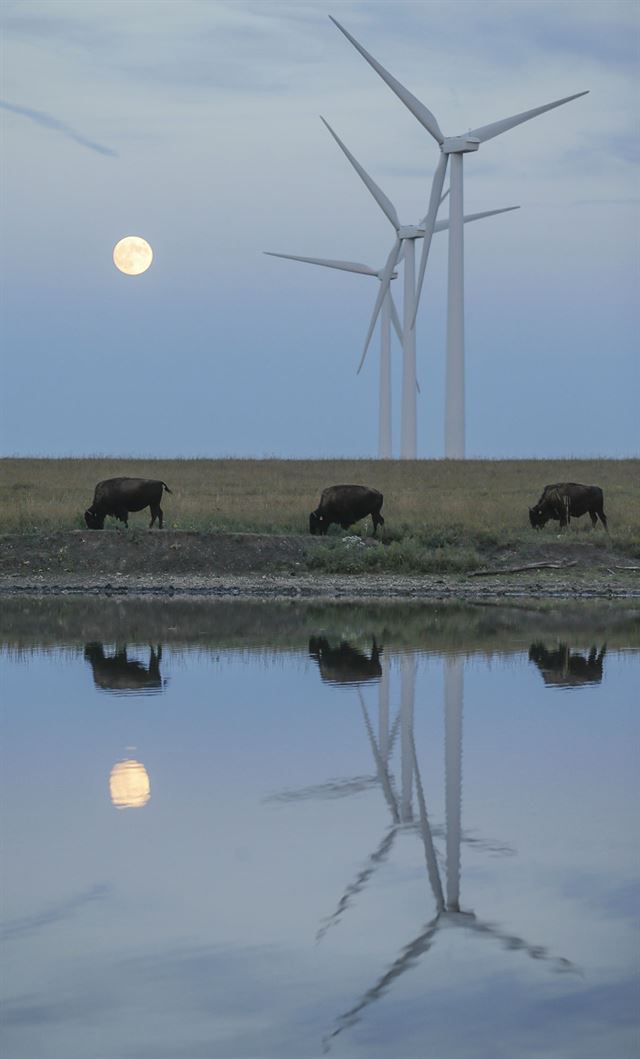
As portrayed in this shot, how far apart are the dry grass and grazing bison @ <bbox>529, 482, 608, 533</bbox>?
0.39 metres

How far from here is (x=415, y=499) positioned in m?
46.7

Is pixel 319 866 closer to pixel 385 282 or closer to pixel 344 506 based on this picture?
pixel 344 506

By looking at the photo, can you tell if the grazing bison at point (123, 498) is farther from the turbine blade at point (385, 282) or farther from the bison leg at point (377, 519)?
the turbine blade at point (385, 282)

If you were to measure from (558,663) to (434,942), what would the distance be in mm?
12541

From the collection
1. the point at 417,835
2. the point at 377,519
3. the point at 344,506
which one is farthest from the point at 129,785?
the point at 377,519

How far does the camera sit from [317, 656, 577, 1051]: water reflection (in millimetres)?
7512

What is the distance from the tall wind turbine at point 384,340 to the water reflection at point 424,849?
200ft

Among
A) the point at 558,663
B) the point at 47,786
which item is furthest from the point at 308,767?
the point at 558,663

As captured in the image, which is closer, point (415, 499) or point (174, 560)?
point (174, 560)

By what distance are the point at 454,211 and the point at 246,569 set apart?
29258mm

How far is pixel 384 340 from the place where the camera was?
77.9 meters

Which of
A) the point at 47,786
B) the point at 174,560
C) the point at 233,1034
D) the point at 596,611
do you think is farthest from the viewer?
the point at 174,560

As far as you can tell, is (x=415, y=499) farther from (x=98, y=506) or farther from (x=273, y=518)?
(x=98, y=506)

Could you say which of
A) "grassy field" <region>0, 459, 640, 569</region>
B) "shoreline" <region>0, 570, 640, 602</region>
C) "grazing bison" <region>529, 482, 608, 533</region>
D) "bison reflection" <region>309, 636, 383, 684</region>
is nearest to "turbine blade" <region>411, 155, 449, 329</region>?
"grassy field" <region>0, 459, 640, 569</region>
